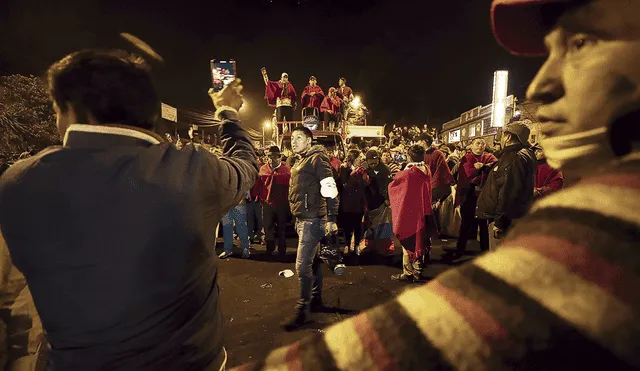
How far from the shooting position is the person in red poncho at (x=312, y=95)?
14.8 meters

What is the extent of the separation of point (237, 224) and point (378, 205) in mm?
3112

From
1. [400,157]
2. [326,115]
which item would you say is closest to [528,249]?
[400,157]

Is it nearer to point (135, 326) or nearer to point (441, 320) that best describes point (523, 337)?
point (441, 320)

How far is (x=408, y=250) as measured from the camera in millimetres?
5922

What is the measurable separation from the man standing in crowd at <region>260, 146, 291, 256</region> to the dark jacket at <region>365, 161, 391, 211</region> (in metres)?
1.78

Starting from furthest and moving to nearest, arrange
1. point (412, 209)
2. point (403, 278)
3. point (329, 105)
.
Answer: point (329, 105), point (403, 278), point (412, 209)

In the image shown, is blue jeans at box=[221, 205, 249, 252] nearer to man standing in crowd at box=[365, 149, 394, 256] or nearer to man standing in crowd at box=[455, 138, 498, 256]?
man standing in crowd at box=[365, 149, 394, 256]

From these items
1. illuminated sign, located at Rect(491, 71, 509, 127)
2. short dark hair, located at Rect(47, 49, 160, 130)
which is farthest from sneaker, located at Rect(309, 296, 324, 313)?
illuminated sign, located at Rect(491, 71, 509, 127)

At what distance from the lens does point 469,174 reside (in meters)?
7.24

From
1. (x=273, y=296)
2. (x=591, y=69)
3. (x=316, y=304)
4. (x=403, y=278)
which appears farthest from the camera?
(x=403, y=278)

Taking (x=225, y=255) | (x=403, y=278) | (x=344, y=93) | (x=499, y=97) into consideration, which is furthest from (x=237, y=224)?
(x=499, y=97)

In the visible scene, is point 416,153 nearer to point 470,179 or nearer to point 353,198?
point 353,198

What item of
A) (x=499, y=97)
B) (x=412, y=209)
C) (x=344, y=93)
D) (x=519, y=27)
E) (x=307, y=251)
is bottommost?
(x=307, y=251)

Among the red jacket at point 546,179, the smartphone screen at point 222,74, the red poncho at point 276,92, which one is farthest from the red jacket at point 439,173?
the red poncho at point 276,92
